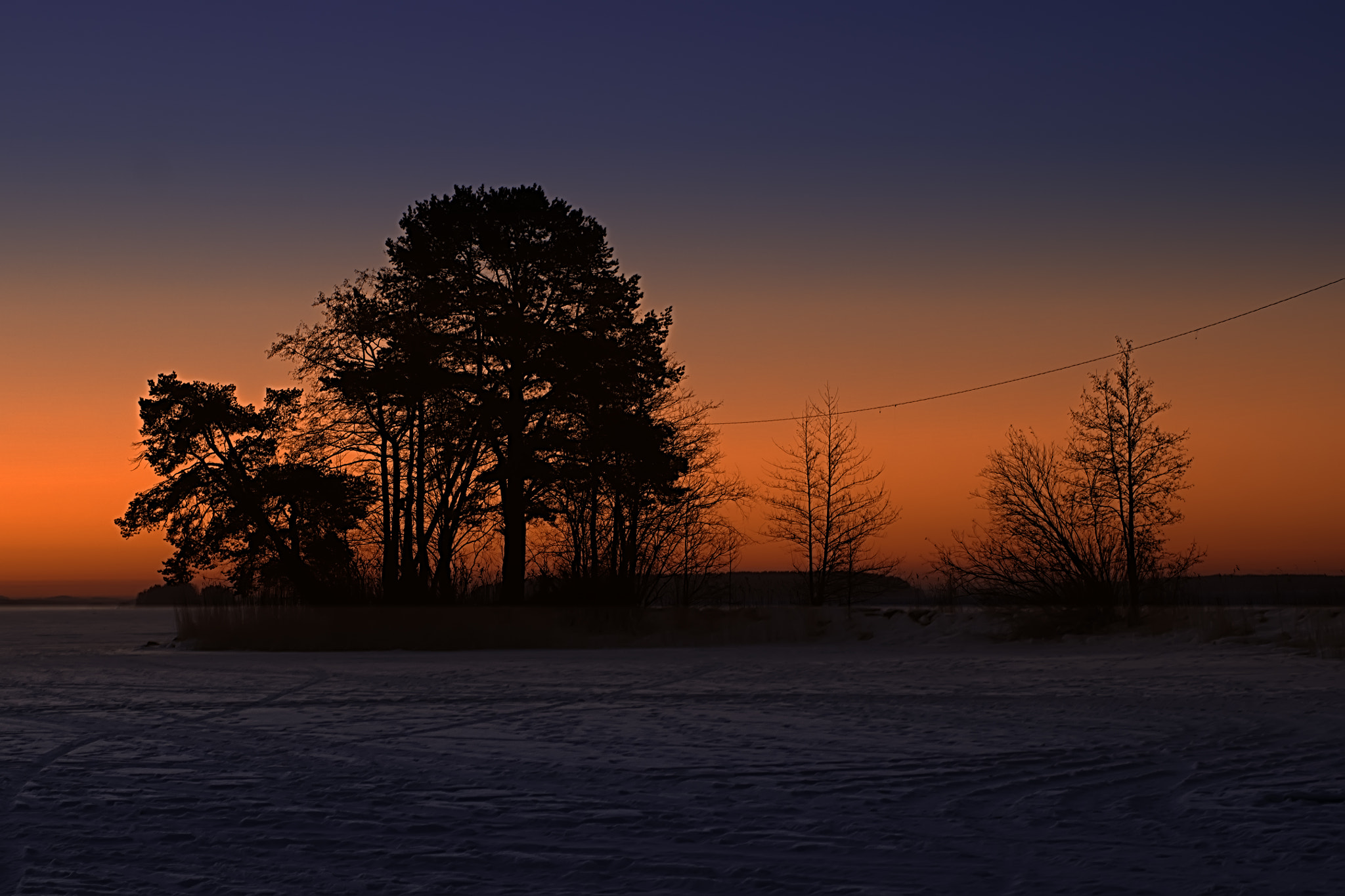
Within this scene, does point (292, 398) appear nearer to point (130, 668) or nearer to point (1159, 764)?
point (130, 668)

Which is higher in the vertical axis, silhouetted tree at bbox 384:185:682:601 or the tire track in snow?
silhouetted tree at bbox 384:185:682:601

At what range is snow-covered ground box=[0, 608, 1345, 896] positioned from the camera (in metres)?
5.67

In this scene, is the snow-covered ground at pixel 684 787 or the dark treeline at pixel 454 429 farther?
the dark treeline at pixel 454 429

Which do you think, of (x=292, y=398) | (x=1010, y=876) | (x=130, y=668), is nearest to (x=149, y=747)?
(x=1010, y=876)

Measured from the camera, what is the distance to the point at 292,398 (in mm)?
32844

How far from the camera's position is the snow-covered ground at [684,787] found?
5668 mm

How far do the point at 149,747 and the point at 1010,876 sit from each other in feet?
24.1

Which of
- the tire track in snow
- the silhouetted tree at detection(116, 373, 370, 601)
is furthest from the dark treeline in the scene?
the tire track in snow

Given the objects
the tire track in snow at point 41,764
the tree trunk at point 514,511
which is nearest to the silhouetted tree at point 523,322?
the tree trunk at point 514,511

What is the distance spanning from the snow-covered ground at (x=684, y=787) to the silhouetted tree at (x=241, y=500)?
49.6 feet

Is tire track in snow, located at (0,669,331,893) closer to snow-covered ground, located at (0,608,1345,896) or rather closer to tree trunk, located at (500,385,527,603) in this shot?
snow-covered ground, located at (0,608,1345,896)

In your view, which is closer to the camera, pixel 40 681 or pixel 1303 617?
pixel 40 681

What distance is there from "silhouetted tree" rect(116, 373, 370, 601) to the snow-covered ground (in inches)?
595

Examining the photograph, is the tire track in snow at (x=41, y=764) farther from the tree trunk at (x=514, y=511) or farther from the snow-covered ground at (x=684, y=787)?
the tree trunk at (x=514, y=511)
